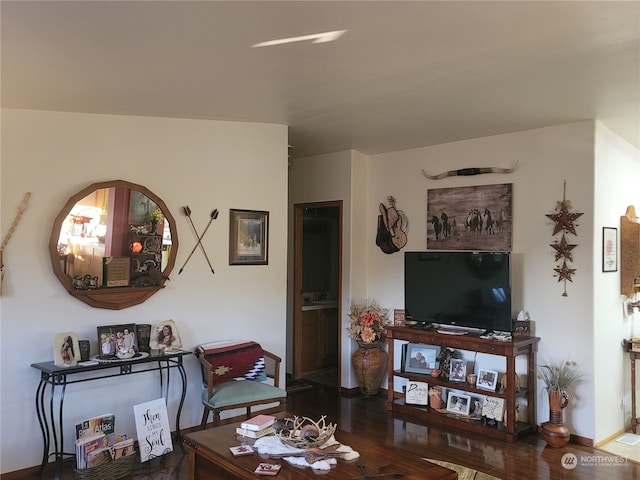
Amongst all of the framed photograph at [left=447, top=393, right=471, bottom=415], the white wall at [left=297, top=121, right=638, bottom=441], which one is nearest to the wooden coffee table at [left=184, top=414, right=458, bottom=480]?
the framed photograph at [left=447, top=393, right=471, bottom=415]

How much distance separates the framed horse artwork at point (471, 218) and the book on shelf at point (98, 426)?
10.4ft

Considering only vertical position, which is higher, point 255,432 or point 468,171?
point 468,171

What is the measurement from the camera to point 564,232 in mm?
4250

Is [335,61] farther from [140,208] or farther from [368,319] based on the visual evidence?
[368,319]

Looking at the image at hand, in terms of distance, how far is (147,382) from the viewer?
3.90m

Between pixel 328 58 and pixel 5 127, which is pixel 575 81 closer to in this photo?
pixel 328 58

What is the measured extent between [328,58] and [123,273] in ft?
6.97

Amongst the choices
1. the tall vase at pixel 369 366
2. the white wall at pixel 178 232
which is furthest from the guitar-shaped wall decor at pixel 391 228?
the white wall at pixel 178 232

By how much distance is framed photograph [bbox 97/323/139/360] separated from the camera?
3.51 m

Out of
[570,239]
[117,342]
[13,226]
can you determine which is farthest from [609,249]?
[13,226]

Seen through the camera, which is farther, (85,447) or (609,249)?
(609,249)

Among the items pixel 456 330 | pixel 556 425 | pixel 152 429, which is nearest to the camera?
pixel 152 429

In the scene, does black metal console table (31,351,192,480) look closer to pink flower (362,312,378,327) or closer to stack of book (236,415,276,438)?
stack of book (236,415,276,438)

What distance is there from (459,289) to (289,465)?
102 inches
